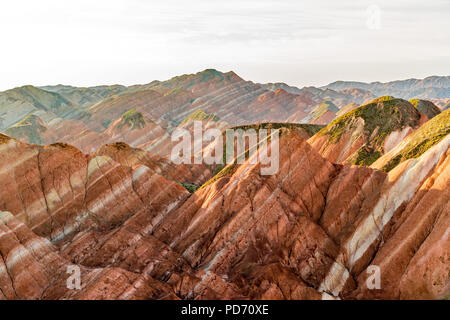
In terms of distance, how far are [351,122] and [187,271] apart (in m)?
58.0

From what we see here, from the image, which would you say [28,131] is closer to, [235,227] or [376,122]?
[376,122]

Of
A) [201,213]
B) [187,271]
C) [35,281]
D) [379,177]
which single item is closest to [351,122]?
[379,177]

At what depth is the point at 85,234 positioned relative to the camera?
1913 inches

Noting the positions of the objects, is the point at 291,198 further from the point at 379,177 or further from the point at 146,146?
the point at 146,146

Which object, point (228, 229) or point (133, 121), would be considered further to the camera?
point (133, 121)

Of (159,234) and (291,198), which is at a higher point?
(291,198)

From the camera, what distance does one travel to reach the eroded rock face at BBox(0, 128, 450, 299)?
36.9 metres

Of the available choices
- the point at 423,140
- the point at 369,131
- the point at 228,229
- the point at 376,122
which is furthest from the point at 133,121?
the point at 423,140

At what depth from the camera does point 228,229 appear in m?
44.2

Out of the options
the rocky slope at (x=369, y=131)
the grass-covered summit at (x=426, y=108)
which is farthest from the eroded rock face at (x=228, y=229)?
the grass-covered summit at (x=426, y=108)

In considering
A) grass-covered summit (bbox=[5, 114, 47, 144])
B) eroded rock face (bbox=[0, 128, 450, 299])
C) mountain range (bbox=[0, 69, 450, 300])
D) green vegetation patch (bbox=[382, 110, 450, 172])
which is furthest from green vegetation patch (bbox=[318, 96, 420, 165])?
grass-covered summit (bbox=[5, 114, 47, 144])

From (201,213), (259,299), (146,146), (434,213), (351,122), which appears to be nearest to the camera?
(259,299)

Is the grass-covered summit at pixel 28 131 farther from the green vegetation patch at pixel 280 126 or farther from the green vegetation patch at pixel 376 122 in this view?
the green vegetation patch at pixel 376 122

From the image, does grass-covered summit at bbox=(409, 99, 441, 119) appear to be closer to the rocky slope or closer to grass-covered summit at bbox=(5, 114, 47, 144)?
the rocky slope
